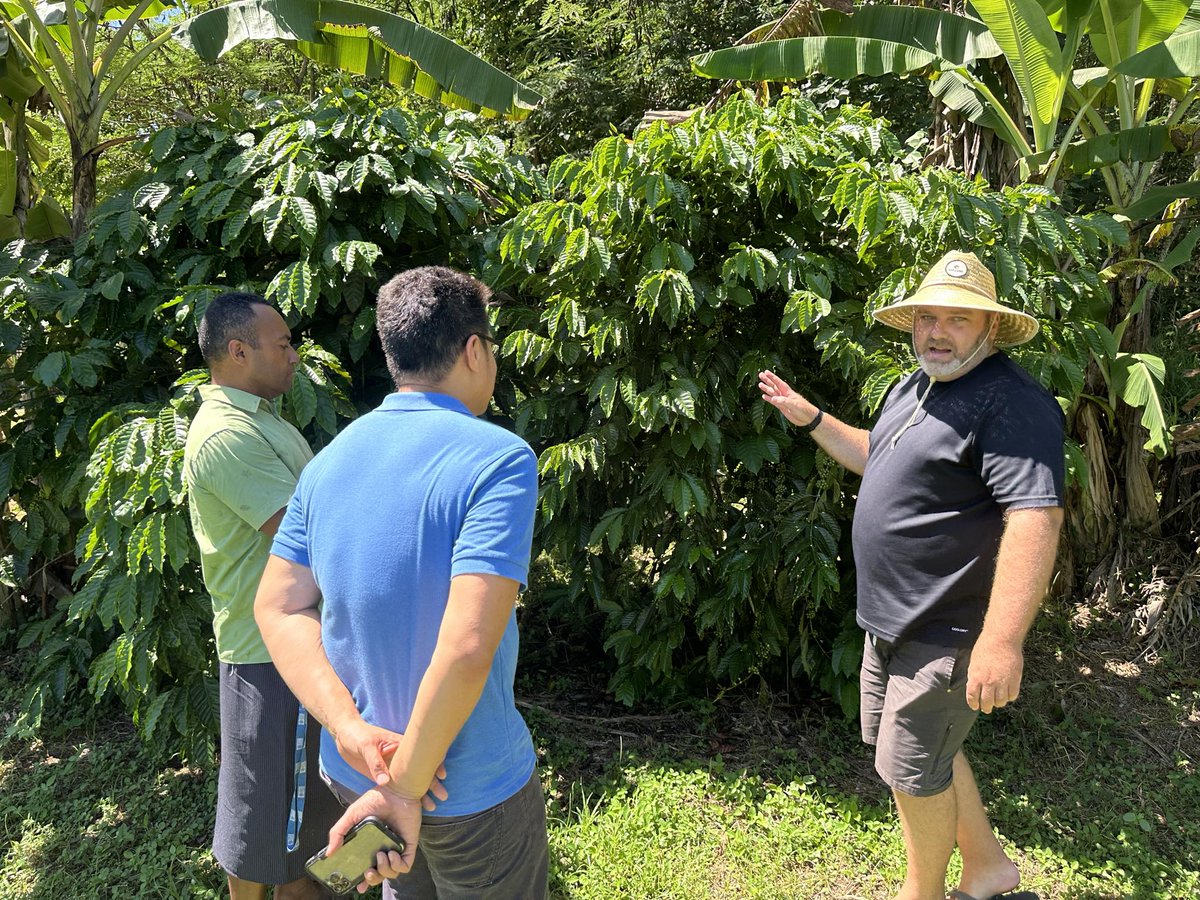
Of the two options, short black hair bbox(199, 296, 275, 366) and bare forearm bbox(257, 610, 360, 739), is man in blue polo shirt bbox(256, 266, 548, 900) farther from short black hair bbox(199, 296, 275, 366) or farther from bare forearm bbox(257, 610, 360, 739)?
short black hair bbox(199, 296, 275, 366)

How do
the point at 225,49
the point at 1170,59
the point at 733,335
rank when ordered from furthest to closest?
the point at 225,49, the point at 1170,59, the point at 733,335

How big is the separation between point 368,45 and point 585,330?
3325 millimetres

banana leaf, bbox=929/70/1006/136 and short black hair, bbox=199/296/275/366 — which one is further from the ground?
banana leaf, bbox=929/70/1006/136

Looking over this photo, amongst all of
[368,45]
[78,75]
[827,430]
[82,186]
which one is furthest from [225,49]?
[827,430]

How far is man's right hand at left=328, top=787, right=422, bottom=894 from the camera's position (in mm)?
1620

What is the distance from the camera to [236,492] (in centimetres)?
226

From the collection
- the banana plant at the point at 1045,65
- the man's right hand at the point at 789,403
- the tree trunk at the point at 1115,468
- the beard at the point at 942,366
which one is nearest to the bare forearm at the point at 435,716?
the beard at the point at 942,366

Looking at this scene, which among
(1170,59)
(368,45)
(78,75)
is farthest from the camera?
(368,45)

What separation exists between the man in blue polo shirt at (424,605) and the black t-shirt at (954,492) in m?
1.24

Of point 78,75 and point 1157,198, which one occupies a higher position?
point 78,75

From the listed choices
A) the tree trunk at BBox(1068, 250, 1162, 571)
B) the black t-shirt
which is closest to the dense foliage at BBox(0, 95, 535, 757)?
the black t-shirt

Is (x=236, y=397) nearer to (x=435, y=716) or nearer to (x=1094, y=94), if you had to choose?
(x=435, y=716)

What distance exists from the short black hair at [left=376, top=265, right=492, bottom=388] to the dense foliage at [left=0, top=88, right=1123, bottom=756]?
62.2 inches

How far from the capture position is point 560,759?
12.7ft
